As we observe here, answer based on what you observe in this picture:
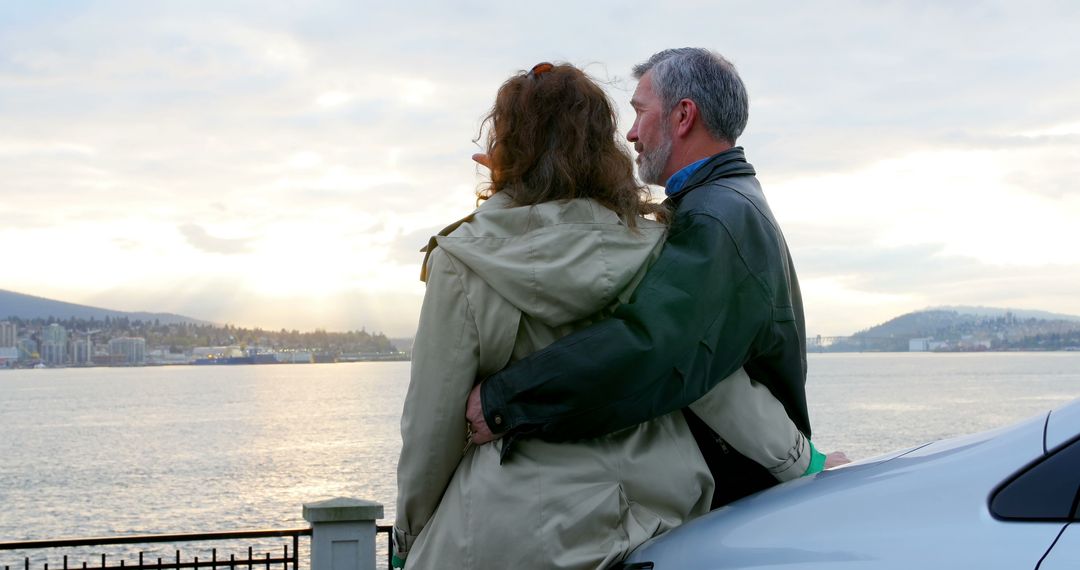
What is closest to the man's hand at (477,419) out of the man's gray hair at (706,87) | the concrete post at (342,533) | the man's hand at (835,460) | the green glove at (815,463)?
the green glove at (815,463)

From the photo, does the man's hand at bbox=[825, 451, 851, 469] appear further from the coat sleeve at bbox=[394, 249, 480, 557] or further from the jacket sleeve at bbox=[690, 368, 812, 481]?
the coat sleeve at bbox=[394, 249, 480, 557]

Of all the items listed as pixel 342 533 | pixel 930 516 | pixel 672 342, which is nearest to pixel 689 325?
pixel 672 342

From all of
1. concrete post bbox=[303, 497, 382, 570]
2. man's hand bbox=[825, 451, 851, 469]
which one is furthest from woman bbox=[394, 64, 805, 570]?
concrete post bbox=[303, 497, 382, 570]

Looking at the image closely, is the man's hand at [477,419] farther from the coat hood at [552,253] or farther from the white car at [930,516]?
the white car at [930,516]

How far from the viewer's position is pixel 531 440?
2188mm

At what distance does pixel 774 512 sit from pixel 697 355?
1.20 feet

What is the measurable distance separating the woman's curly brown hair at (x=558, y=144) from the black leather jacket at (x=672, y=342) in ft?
0.61

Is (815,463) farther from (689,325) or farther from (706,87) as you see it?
(706,87)

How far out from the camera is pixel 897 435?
6044 centimetres

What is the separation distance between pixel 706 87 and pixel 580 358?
37.8 inches

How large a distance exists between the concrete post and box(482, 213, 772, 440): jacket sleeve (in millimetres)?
5830

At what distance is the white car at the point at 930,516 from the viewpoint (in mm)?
1612

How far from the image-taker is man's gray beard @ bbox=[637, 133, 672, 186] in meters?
2.73

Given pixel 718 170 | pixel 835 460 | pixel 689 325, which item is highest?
pixel 718 170
